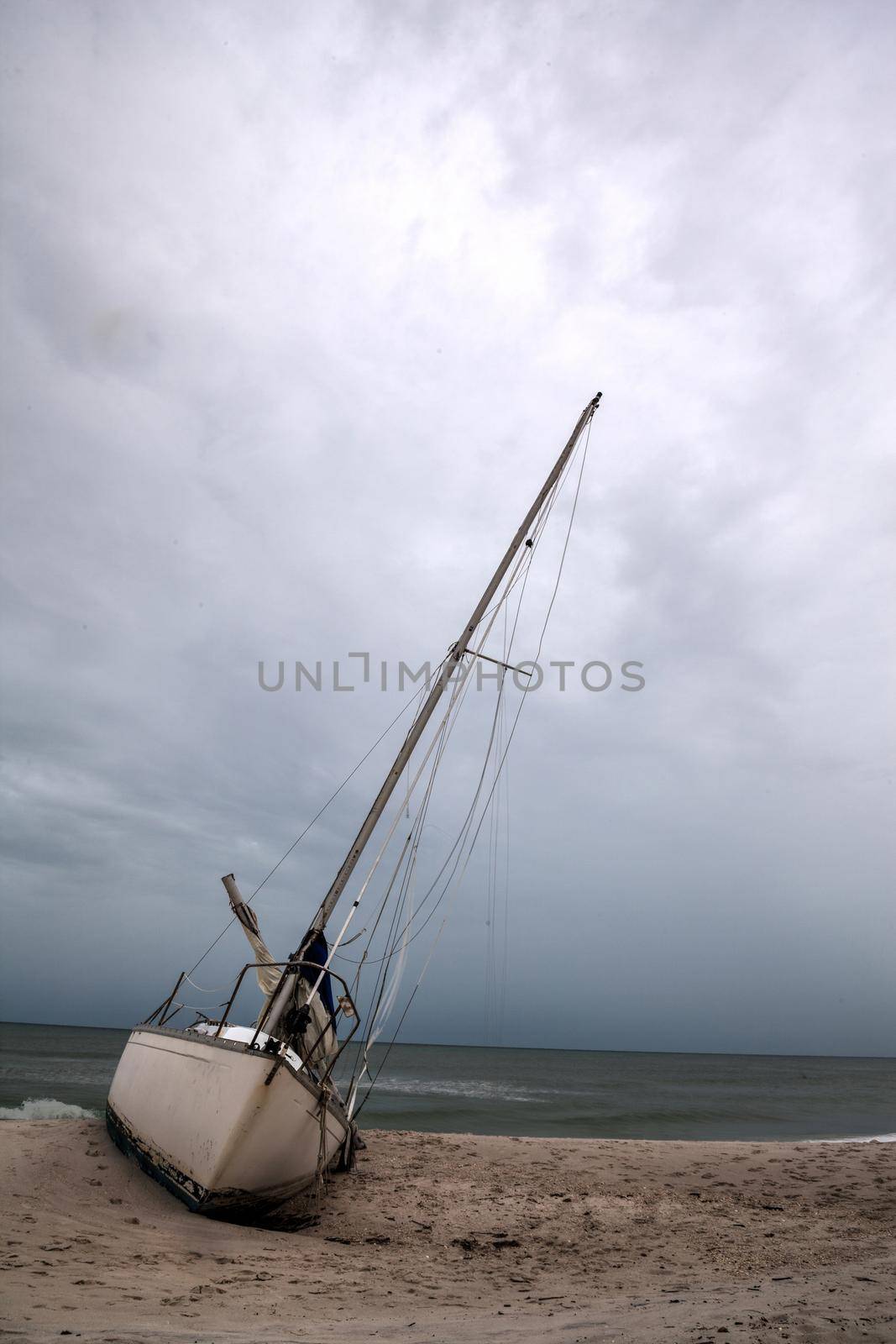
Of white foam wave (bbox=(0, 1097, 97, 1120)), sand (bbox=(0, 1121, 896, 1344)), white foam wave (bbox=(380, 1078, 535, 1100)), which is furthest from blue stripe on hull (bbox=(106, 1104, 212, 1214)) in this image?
white foam wave (bbox=(380, 1078, 535, 1100))

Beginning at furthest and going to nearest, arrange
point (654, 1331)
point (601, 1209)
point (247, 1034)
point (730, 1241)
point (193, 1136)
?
point (247, 1034)
point (601, 1209)
point (193, 1136)
point (730, 1241)
point (654, 1331)

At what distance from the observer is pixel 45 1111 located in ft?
78.7

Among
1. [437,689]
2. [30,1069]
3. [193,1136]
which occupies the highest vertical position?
[437,689]

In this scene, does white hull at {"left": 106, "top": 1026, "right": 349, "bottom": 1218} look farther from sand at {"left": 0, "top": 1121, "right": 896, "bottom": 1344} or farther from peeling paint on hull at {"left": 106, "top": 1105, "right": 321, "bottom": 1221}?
sand at {"left": 0, "top": 1121, "right": 896, "bottom": 1344}

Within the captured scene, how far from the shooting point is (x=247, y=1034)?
41.9 feet

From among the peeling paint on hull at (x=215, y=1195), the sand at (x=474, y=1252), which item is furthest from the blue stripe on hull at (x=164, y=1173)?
the sand at (x=474, y=1252)

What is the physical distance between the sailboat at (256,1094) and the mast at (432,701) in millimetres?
25

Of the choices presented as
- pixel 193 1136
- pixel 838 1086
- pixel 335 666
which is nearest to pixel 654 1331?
pixel 193 1136

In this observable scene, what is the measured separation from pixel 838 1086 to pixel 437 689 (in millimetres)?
59823

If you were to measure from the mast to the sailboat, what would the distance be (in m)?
0.02

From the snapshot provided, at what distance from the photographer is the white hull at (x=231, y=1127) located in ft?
28.7

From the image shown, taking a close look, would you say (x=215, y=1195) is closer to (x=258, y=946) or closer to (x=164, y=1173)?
(x=164, y=1173)

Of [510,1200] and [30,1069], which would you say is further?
[30,1069]

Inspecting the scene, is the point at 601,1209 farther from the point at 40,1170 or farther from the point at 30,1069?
the point at 30,1069
